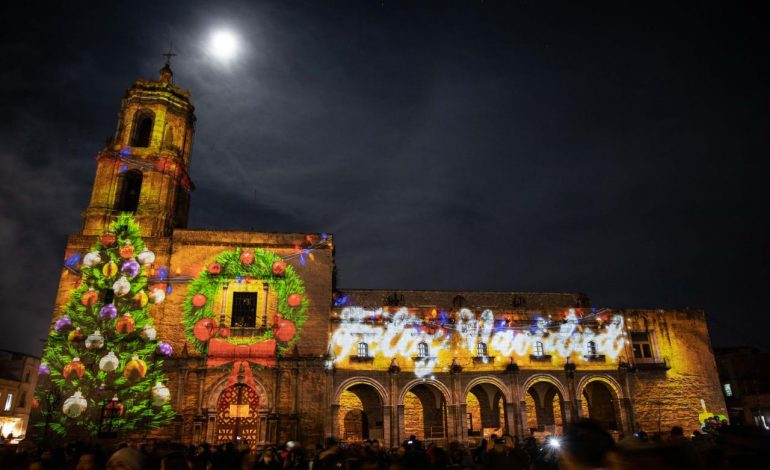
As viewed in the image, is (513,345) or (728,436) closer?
(728,436)

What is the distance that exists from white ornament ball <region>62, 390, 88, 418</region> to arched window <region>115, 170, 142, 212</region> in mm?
9737

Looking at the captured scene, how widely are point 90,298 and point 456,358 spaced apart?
18779 millimetres

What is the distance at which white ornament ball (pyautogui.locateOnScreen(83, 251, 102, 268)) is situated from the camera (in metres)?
24.8

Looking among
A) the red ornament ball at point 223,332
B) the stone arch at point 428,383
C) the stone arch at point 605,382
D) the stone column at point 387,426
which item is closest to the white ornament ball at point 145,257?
the red ornament ball at point 223,332

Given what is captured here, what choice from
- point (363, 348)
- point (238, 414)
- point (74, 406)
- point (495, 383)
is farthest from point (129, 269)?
point (495, 383)

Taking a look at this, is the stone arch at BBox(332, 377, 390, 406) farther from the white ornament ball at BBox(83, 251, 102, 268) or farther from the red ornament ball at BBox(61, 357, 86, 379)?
the white ornament ball at BBox(83, 251, 102, 268)

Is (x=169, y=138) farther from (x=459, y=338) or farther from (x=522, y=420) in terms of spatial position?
(x=522, y=420)

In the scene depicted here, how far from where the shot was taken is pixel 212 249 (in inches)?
1043

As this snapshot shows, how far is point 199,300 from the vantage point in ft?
83.4

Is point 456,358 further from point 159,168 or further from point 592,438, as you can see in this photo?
point 592,438

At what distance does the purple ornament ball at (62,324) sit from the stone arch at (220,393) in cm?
736

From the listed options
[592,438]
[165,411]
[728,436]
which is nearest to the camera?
[592,438]

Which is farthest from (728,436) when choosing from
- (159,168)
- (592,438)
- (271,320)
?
(159,168)

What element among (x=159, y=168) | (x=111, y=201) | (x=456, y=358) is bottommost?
(x=456, y=358)
